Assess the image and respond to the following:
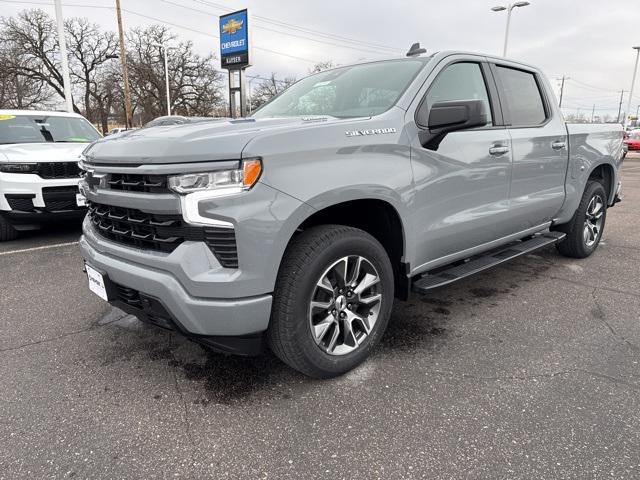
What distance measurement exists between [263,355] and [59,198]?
4088 millimetres

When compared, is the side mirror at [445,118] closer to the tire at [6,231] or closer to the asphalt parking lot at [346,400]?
the asphalt parking lot at [346,400]

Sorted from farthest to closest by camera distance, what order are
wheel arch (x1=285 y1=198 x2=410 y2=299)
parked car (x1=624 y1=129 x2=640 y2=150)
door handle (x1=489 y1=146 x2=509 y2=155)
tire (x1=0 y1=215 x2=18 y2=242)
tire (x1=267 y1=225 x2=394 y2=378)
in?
1. parked car (x1=624 y1=129 x2=640 y2=150)
2. tire (x1=0 y1=215 x2=18 y2=242)
3. door handle (x1=489 y1=146 x2=509 y2=155)
4. wheel arch (x1=285 y1=198 x2=410 y2=299)
5. tire (x1=267 y1=225 x2=394 y2=378)

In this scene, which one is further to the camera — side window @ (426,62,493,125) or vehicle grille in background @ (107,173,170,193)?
side window @ (426,62,493,125)

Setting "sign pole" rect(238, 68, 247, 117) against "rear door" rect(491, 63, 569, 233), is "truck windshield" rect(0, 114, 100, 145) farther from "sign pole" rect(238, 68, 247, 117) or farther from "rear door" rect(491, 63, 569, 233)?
"sign pole" rect(238, 68, 247, 117)

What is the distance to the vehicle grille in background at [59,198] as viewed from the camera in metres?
5.61

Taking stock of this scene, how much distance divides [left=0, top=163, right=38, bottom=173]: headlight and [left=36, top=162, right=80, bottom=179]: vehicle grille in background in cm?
8

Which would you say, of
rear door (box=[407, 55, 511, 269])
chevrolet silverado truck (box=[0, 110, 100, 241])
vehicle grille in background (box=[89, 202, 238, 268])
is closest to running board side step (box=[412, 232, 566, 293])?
rear door (box=[407, 55, 511, 269])

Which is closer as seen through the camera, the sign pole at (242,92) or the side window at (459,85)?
the side window at (459,85)

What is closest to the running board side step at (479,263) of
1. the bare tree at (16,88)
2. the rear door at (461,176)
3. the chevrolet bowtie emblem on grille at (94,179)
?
the rear door at (461,176)

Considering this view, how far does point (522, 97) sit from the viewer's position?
13.0 feet

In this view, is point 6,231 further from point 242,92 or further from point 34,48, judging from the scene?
point 34,48

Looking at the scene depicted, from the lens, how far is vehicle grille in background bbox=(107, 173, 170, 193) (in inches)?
85.8

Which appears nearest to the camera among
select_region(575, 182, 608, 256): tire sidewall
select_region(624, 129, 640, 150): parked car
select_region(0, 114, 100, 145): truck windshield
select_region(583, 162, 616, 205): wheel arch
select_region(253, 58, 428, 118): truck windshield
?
select_region(253, 58, 428, 118): truck windshield

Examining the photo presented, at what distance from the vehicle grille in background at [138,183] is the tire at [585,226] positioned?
4.22 metres
